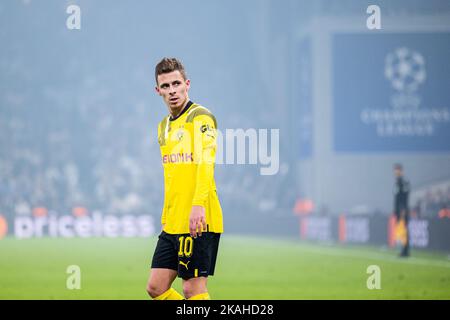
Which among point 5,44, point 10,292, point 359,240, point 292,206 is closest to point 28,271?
point 10,292

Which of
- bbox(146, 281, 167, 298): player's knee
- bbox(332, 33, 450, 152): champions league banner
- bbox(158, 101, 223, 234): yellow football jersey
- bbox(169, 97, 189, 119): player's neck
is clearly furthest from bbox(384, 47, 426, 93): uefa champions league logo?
bbox(146, 281, 167, 298): player's knee

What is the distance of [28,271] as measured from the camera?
1681 centimetres

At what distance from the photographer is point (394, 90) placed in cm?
Answer: 3806

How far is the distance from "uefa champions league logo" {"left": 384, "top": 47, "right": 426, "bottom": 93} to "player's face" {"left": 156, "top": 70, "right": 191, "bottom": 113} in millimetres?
31407

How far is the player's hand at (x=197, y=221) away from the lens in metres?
7.01

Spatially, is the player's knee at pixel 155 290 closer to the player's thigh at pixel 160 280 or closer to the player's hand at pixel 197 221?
the player's thigh at pixel 160 280

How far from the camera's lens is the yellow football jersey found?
725 centimetres

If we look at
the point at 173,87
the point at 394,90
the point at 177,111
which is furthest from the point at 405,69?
the point at 173,87

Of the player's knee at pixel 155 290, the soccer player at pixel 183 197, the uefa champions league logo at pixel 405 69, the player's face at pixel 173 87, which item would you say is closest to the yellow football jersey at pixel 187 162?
the soccer player at pixel 183 197

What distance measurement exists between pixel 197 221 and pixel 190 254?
45 centimetres

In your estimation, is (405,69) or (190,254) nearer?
(190,254)

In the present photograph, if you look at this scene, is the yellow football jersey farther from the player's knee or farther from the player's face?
the player's knee

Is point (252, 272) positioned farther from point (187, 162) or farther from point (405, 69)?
point (405, 69)
